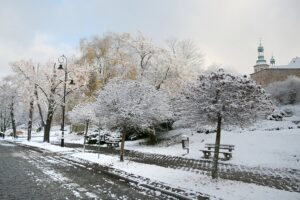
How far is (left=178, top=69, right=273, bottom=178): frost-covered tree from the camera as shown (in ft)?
38.6

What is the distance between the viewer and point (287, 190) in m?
10.7

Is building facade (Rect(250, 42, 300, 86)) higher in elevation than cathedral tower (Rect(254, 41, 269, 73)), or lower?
lower

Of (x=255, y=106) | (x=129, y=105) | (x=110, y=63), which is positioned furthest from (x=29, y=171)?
(x=110, y=63)

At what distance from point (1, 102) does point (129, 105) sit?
155 feet

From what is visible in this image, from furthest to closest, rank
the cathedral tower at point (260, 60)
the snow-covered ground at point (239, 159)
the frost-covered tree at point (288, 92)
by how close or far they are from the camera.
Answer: the cathedral tower at point (260, 60), the frost-covered tree at point (288, 92), the snow-covered ground at point (239, 159)

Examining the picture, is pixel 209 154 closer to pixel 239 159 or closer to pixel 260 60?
pixel 239 159

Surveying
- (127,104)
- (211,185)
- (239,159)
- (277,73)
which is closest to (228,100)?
(211,185)

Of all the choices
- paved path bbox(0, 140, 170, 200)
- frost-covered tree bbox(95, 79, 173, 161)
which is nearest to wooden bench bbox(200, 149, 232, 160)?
frost-covered tree bbox(95, 79, 173, 161)

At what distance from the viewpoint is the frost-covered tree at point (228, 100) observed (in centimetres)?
1177

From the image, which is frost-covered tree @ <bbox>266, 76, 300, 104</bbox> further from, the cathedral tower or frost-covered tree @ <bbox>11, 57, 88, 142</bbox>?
the cathedral tower

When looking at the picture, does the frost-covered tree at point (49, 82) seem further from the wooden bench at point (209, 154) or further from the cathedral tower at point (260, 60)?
the cathedral tower at point (260, 60)

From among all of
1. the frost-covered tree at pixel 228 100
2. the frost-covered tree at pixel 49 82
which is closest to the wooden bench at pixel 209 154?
the frost-covered tree at pixel 228 100

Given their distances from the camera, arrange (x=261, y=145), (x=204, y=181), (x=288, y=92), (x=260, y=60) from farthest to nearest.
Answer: (x=260, y=60)
(x=288, y=92)
(x=261, y=145)
(x=204, y=181)

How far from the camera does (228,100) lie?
461 inches
